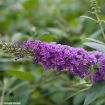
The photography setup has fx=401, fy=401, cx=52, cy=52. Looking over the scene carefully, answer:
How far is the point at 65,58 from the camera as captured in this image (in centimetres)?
156

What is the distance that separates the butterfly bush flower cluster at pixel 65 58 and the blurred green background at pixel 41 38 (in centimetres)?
26

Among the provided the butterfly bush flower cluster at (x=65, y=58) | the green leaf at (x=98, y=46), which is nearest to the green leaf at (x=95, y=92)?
the butterfly bush flower cluster at (x=65, y=58)

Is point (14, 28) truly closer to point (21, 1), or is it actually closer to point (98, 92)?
point (21, 1)

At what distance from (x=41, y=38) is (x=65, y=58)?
644 millimetres

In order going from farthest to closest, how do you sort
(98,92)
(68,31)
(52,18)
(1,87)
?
1. (52,18)
2. (68,31)
3. (1,87)
4. (98,92)

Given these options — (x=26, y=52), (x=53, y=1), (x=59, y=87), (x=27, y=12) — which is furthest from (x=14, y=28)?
(x=26, y=52)

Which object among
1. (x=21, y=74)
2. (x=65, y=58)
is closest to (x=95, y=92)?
(x=65, y=58)

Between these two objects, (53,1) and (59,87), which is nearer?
(59,87)

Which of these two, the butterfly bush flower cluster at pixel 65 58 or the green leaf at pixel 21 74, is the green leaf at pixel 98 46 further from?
the green leaf at pixel 21 74

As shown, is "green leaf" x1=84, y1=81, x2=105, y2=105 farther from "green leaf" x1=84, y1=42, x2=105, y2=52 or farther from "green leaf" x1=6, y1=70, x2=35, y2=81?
"green leaf" x1=6, y1=70, x2=35, y2=81

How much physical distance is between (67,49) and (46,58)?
9cm

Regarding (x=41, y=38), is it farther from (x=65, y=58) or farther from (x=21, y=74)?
(x=65, y=58)

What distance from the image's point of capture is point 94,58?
61.8 inches

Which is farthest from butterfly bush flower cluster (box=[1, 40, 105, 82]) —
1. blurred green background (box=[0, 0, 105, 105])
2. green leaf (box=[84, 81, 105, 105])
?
blurred green background (box=[0, 0, 105, 105])
